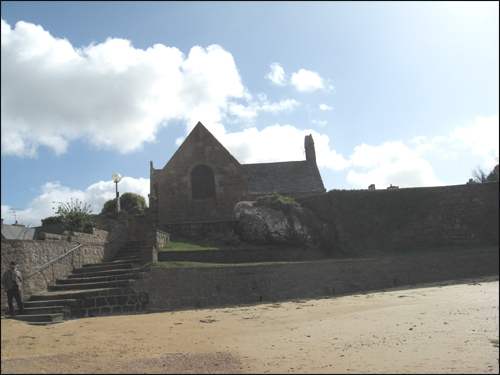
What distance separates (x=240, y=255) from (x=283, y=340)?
7.62 m

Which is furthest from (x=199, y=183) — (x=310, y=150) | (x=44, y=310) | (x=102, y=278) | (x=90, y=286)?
(x=310, y=150)

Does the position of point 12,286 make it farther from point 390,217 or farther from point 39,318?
point 390,217

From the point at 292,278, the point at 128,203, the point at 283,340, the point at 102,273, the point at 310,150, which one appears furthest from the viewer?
the point at 128,203

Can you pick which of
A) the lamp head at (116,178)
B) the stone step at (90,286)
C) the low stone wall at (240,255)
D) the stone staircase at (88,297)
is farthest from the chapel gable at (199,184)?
the stone step at (90,286)

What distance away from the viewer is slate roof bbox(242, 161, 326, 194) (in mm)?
27344

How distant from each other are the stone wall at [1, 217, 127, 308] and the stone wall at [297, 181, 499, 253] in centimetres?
908

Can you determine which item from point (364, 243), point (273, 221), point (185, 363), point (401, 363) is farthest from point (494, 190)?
point (364, 243)

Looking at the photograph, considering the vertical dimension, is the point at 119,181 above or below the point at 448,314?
above

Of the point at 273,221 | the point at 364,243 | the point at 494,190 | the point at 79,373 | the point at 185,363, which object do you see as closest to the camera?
the point at 494,190

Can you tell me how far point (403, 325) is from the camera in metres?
8.11

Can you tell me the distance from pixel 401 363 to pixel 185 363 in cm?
341

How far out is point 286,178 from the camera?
2908cm

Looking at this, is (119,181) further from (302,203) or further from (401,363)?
(401,363)

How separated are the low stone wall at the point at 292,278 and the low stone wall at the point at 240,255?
2.02 m
